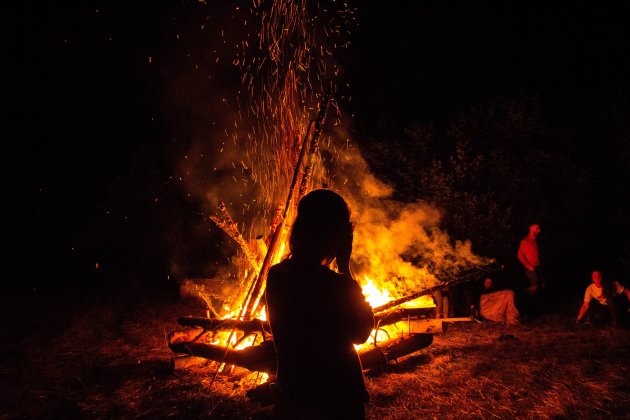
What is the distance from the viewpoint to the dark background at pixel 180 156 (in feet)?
35.3

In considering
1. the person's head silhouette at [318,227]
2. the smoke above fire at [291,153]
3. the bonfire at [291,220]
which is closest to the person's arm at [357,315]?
the person's head silhouette at [318,227]

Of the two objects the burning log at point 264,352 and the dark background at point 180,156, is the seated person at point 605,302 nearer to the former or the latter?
the dark background at point 180,156

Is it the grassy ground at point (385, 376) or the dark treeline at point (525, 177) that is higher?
the dark treeline at point (525, 177)

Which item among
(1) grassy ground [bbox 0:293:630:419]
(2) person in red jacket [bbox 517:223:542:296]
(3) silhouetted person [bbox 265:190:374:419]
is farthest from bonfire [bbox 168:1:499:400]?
(3) silhouetted person [bbox 265:190:374:419]

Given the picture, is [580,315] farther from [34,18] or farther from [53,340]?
[34,18]

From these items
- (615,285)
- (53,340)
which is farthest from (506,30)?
(53,340)

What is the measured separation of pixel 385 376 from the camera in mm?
5574

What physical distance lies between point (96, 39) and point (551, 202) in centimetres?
1346

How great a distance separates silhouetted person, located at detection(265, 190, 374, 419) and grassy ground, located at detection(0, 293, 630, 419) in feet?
8.94

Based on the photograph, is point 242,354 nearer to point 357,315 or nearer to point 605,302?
point 357,315

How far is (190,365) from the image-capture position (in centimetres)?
594

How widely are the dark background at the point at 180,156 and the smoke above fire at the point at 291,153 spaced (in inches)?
22.2

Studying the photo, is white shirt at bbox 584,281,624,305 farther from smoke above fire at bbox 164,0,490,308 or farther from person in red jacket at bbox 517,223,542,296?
smoke above fire at bbox 164,0,490,308

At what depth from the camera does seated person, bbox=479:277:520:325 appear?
826 cm
